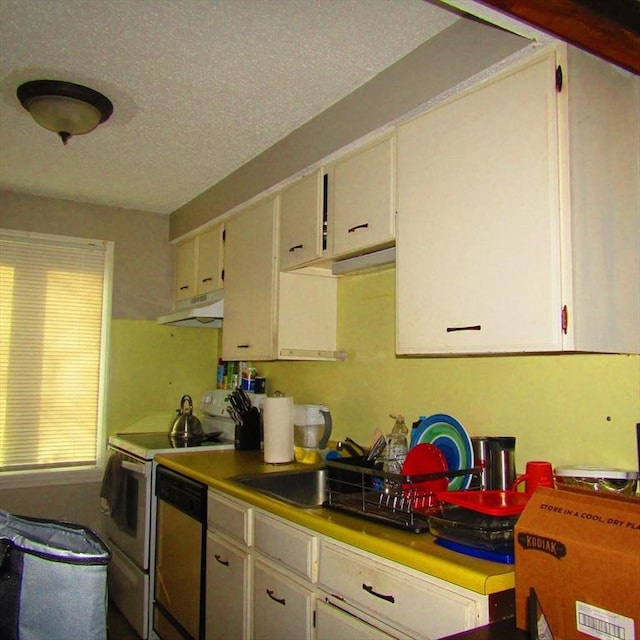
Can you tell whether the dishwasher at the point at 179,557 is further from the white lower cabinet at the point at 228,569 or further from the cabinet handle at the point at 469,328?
the cabinet handle at the point at 469,328

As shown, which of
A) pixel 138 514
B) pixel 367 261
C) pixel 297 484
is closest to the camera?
pixel 367 261

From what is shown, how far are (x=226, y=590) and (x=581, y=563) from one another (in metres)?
1.59

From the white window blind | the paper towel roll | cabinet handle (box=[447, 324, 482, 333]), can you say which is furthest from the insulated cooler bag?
the white window blind

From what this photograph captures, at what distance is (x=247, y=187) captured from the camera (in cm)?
300

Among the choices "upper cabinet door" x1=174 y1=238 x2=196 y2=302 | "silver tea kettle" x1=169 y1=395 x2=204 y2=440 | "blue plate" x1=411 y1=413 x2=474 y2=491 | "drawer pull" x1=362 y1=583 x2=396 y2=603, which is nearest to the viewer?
"drawer pull" x1=362 y1=583 x2=396 y2=603

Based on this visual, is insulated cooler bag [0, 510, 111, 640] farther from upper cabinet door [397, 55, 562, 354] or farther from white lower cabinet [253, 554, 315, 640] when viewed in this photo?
upper cabinet door [397, 55, 562, 354]

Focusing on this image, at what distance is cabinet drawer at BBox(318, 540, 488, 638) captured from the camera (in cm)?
129

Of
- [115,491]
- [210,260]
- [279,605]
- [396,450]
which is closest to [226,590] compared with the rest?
[279,605]

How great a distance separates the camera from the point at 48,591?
1101 millimetres

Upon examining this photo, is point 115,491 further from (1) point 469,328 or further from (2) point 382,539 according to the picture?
(1) point 469,328

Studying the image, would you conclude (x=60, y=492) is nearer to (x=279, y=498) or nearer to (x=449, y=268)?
(x=279, y=498)

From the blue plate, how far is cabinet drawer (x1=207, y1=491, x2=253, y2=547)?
2.20 ft

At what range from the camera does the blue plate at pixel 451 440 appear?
1890 mm

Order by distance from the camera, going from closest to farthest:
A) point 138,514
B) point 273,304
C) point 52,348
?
point 273,304, point 138,514, point 52,348
